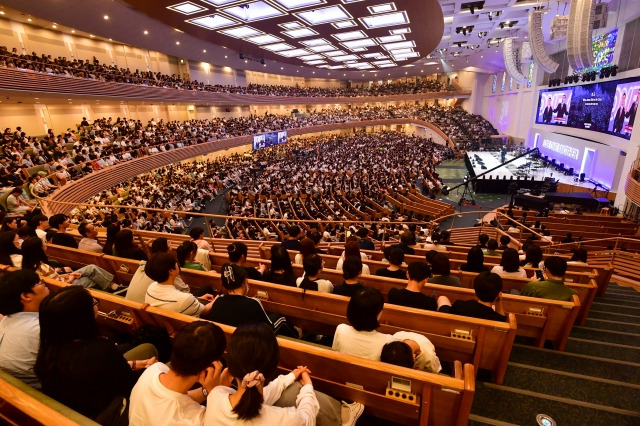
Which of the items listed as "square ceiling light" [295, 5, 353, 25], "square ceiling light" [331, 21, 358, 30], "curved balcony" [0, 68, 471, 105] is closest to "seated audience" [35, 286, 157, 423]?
"curved balcony" [0, 68, 471, 105]

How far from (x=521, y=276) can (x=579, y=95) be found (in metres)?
17.3

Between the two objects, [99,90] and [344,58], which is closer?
[99,90]

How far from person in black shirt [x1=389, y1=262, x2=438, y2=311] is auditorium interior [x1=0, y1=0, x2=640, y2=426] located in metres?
0.02

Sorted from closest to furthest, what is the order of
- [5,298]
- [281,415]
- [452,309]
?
[281,415], [5,298], [452,309]

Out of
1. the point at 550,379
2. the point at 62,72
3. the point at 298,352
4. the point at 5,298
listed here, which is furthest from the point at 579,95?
the point at 62,72

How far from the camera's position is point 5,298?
1.84 m

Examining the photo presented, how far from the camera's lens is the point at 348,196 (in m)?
16.6

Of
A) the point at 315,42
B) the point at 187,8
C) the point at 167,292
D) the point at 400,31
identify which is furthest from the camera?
the point at 315,42

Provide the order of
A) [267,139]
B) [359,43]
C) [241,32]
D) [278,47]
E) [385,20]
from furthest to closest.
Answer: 1. [267,139]
2. [278,47]
3. [359,43]
4. [241,32]
5. [385,20]

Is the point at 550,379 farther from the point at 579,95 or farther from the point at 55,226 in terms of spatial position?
the point at 579,95

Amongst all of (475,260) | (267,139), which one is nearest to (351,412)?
(475,260)

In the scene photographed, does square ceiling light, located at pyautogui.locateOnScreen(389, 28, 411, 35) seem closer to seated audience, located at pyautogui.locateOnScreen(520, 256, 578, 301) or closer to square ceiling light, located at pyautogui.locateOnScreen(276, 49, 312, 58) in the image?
square ceiling light, located at pyautogui.locateOnScreen(276, 49, 312, 58)

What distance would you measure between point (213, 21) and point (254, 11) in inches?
119

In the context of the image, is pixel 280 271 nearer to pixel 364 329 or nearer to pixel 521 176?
pixel 364 329
